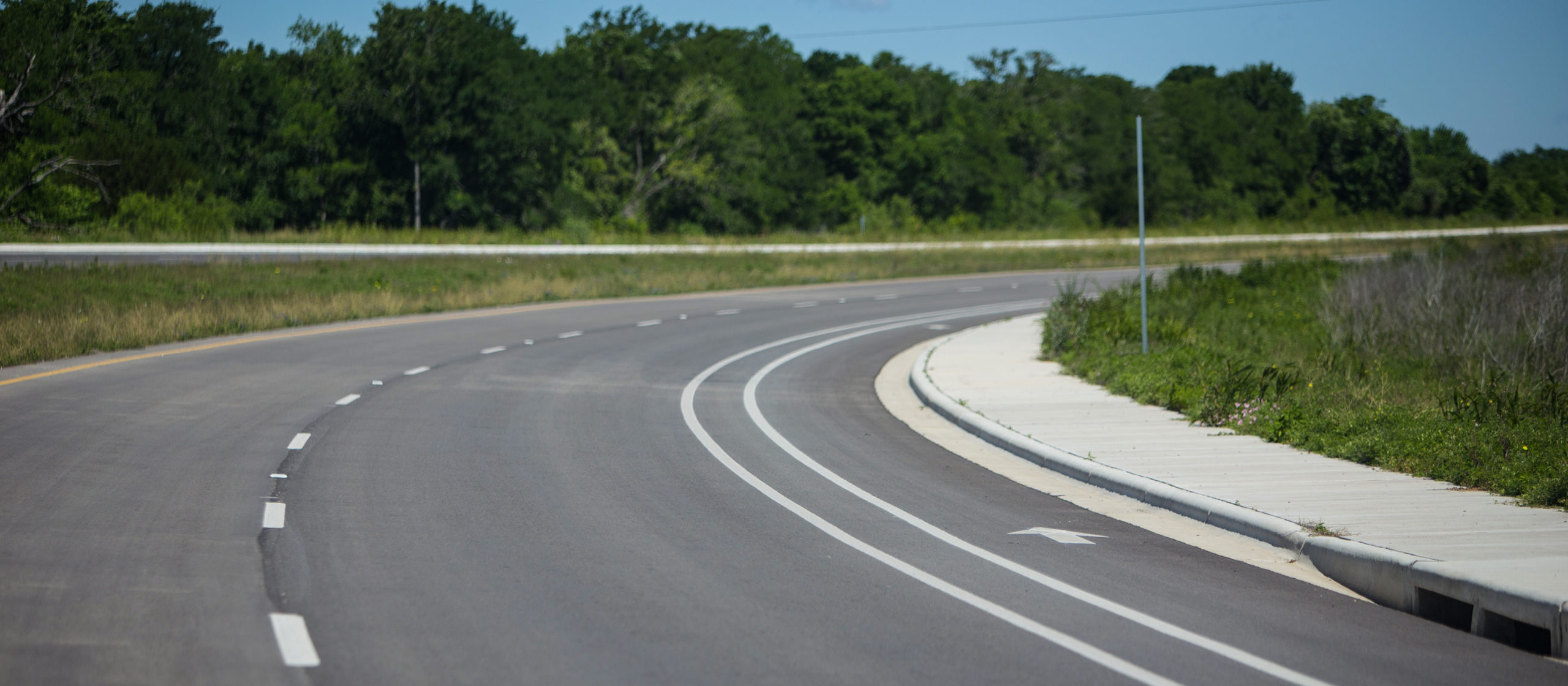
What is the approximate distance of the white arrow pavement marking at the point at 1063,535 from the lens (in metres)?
7.98

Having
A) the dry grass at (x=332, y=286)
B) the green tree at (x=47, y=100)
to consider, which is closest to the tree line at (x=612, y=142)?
the green tree at (x=47, y=100)

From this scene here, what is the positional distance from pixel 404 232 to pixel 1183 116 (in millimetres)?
89002

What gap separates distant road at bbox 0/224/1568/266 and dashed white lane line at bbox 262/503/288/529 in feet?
81.2

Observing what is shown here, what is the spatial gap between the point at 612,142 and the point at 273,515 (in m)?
66.6

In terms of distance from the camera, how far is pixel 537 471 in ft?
33.0

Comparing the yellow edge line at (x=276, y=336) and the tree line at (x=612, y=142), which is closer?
the yellow edge line at (x=276, y=336)

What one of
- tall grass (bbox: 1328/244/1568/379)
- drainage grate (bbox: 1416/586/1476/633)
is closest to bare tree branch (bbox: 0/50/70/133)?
tall grass (bbox: 1328/244/1568/379)

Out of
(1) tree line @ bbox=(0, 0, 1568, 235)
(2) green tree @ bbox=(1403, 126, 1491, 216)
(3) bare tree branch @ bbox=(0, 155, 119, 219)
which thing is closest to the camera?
(3) bare tree branch @ bbox=(0, 155, 119, 219)

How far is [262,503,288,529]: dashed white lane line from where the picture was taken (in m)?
7.80

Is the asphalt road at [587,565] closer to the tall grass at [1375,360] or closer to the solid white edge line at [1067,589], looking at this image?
the solid white edge line at [1067,589]

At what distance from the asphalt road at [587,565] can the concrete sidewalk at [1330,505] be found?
272 millimetres

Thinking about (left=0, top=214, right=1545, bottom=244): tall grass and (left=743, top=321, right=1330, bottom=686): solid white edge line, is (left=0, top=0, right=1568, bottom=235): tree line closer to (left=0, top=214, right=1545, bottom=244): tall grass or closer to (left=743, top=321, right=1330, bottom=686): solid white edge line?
(left=0, top=214, right=1545, bottom=244): tall grass

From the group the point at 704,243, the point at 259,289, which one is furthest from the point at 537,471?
the point at 704,243

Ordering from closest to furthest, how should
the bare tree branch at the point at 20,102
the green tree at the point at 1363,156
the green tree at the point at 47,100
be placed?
the bare tree branch at the point at 20,102 → the green tree at the point at 47,100 → the green tree at the point at 1363,156
